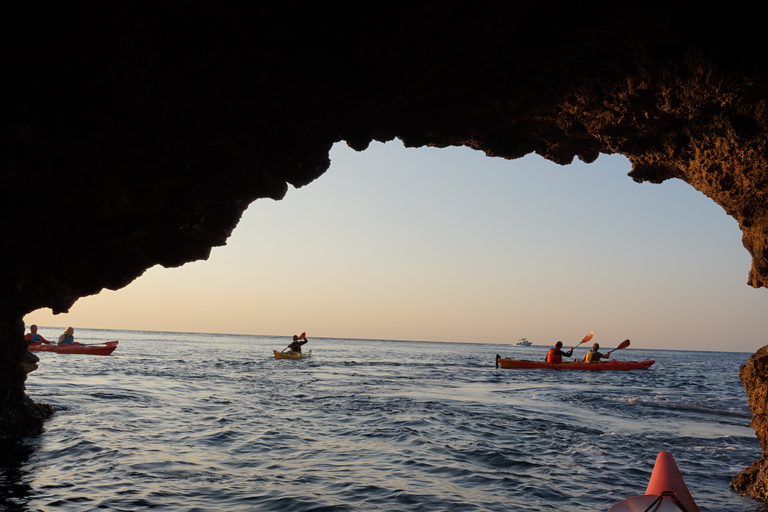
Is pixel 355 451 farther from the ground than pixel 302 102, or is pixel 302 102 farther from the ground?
pixel 302 102

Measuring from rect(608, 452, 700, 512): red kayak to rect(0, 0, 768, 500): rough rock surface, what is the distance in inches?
122

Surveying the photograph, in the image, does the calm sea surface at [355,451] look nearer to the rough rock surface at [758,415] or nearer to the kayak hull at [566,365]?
the rough rock surface at [758,415]

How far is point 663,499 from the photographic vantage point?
4258 mm

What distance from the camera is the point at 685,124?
5820 mm

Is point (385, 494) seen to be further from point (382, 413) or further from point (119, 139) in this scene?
point (382, 413)

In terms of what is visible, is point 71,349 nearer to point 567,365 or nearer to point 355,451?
point 355,451

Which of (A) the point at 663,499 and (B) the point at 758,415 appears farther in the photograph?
(B) the point at 758,415

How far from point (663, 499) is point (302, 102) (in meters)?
5.55

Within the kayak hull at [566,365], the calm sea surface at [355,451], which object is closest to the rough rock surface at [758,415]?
the calm sea surface at [355,451]

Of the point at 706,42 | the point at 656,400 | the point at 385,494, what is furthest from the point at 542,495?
the point at 656,400

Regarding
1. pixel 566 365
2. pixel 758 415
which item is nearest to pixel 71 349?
pixel 566 365

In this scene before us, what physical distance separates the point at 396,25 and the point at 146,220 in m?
4.34

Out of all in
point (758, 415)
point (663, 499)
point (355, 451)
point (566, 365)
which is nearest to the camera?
point (663, 499)

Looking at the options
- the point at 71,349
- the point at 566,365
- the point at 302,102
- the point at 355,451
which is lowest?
the point at 71,349
